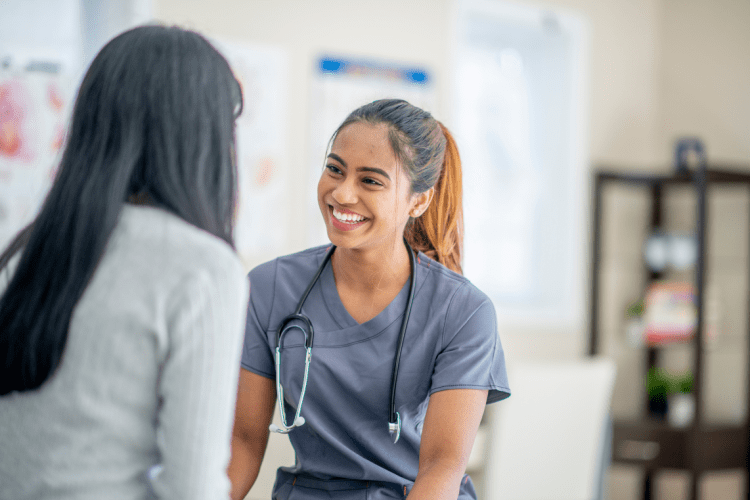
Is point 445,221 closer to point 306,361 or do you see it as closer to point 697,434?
point 306,361

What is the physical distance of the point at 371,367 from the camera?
3.85ft

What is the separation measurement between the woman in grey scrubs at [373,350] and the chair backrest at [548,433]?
87cm

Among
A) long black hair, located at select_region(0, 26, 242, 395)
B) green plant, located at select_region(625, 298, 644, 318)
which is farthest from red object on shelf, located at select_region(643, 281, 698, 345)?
long black hair, located at select_region(0, 26, 242, 395)

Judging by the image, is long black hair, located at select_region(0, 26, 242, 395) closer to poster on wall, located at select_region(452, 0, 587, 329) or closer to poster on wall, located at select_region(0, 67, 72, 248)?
poster on wall, located at select_region(0, 67, 72, 248)

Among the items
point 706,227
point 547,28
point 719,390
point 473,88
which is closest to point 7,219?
point 473,88

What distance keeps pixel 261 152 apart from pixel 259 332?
1653mm

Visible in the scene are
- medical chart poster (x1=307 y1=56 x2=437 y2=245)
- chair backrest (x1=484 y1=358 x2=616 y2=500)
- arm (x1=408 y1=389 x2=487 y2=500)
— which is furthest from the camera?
medical chart poster (x1=307 y1=56 x2=437 y2=245)

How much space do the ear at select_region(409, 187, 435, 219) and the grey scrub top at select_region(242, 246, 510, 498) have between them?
14cm

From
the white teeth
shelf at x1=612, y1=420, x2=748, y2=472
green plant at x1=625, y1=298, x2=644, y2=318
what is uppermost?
the white teeth

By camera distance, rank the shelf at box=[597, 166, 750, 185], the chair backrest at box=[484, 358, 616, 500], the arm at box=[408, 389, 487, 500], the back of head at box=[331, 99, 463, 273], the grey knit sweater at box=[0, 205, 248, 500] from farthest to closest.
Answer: the shelf at box=[597, 166, 750, 185] < the chair backrest at box=[484, 358, 616, 500] < the back of head at box=[331, 99, 463, 273] < the arm at box=[408, 389, 487, 500] < the grey knit sweater at box=[0, 205, 248, 500]

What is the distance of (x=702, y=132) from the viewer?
3.47 meters

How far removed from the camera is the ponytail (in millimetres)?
1295

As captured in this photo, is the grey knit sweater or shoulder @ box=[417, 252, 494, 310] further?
shoulder @ box=[417, 252, 494, 310]

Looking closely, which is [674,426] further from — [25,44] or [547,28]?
[25,44]
